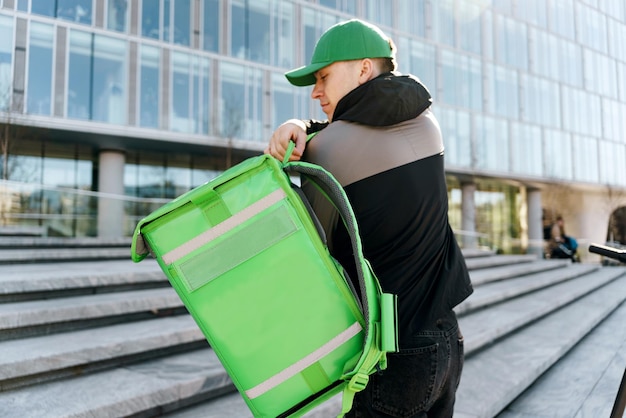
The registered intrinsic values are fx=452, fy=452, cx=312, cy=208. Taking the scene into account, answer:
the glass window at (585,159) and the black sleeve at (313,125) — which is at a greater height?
the glass window at (585,159)

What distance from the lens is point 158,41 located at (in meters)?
19.9

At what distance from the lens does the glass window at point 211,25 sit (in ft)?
68.9

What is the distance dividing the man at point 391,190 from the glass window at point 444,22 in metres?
30.8

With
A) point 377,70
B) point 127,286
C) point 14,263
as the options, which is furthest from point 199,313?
point 14,263

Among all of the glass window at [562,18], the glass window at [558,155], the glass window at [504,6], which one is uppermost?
the glass window at [562,18]

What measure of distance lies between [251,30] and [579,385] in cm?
2181

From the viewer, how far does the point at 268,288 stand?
1065 mm

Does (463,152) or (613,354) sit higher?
(463,152)

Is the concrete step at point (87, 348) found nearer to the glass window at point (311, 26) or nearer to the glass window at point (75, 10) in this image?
the glass window at point (75, 10)

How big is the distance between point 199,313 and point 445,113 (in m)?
29.6

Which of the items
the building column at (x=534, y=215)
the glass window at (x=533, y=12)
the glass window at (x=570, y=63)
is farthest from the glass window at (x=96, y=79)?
the glass window at (x=570, y=63)

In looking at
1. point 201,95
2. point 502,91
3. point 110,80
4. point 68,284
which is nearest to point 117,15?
point 110,80

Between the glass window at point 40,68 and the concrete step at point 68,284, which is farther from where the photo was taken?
the glass window at point 40,68

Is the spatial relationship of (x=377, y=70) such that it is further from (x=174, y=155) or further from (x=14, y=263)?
(x=174, y=155)
